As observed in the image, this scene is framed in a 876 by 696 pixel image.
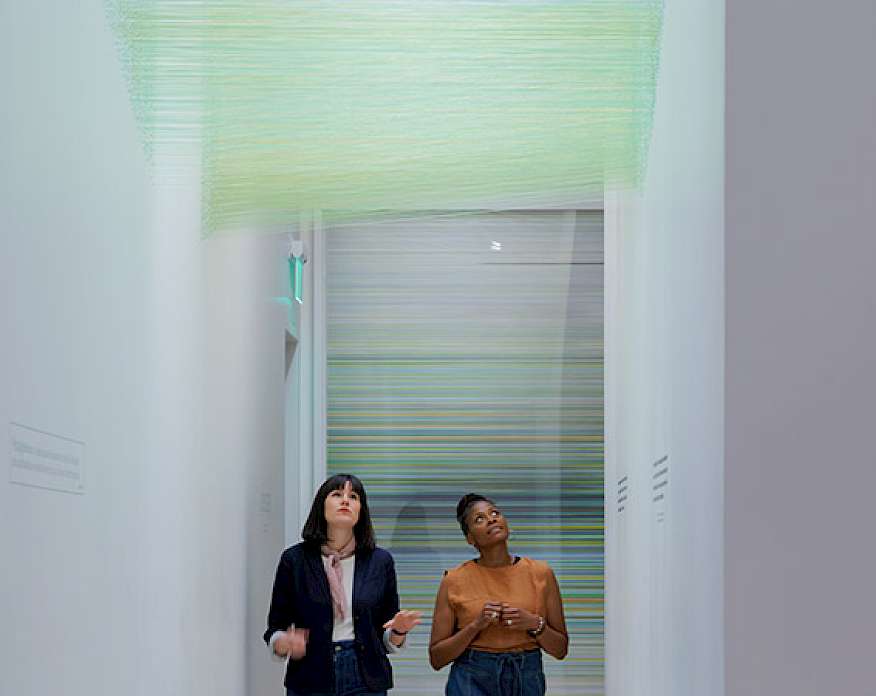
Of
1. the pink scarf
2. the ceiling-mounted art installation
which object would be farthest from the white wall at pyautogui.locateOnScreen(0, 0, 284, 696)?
the pink scarf

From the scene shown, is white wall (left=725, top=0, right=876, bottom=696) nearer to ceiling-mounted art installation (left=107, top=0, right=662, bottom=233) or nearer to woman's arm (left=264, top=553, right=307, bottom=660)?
ceiling-mounted art installation (left=107, top=0, right=662, bottom=233)

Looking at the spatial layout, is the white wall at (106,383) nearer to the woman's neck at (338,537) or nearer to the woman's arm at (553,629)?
the woman's neck at (338,537)

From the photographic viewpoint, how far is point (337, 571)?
523cm

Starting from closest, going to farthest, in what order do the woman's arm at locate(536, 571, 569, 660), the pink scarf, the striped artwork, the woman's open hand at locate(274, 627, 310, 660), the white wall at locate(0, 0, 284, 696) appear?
1. the white wall at locate(0, 0, 284, 696)
2. the woman's open hand at locate(274, 627, 310, 660)
3. the pink scarf
4. the woman's arm at locate(536, 571, 569, 660)
5. the striped artwork

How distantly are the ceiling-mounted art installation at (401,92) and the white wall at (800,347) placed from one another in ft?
3.18

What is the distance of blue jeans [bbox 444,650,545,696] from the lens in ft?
17.1

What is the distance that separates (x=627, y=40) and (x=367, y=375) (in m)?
4.34

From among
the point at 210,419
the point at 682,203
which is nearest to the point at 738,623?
the point at 682,203

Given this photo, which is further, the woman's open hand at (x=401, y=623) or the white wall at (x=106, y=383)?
the woman's open hand at (x=401, y=623)

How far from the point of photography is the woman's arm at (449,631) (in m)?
5.19

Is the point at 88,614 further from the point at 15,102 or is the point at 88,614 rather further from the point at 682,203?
the point at 682,203

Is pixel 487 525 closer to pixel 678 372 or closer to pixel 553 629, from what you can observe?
pixel 553 629

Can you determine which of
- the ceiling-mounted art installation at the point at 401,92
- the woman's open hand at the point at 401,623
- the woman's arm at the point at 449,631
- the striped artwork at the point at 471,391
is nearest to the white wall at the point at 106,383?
the ceiling-mounted art installation at the point at 401,92

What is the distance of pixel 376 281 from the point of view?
7531 mm
